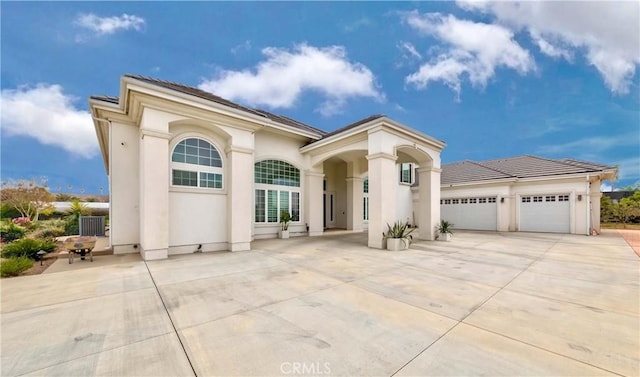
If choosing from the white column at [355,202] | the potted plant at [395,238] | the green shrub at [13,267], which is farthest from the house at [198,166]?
the white column at [355,202]

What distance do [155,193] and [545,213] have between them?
70.5 ft

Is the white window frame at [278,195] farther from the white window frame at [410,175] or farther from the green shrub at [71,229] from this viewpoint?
the green shrub at [71,229]

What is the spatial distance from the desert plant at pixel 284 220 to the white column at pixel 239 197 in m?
3.23

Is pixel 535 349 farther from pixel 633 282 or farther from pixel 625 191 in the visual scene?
pixel 625 191

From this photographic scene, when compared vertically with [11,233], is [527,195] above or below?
above

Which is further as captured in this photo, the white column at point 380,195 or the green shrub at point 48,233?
the green shrub at point 48,233

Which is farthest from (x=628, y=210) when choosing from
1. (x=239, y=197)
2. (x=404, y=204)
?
(x=239, y=197)

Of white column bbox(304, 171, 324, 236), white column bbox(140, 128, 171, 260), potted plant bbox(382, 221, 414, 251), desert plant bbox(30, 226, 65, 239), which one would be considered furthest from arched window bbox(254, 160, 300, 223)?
desert plant bbox(30, 226, 65, 239)

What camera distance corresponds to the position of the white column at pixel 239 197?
9.09m

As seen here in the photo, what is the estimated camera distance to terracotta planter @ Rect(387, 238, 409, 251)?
927 centimetres

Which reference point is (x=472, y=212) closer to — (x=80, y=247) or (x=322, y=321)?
(x=322, y=321)

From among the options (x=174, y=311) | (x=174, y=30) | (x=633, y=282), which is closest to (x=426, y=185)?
(x=633, y=282)

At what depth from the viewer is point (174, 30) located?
774 inches

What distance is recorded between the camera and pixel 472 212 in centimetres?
1830
